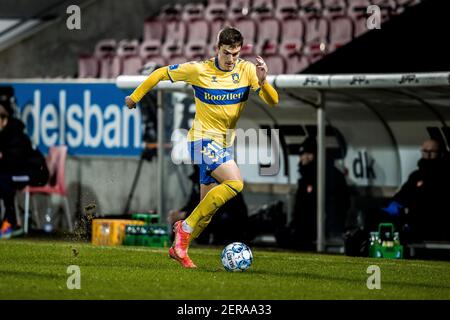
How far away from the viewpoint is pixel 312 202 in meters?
15.6

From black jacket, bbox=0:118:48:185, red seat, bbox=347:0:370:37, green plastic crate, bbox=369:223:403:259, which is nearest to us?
green plastic crate, bbox=369:223:403:259

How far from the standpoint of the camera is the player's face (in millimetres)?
10755

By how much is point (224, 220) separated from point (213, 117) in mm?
4899

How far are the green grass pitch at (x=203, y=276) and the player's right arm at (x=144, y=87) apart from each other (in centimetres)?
154

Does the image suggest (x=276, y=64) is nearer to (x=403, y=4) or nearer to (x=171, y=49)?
(x=403, y=4)

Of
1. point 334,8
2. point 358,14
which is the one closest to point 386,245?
point 358,14

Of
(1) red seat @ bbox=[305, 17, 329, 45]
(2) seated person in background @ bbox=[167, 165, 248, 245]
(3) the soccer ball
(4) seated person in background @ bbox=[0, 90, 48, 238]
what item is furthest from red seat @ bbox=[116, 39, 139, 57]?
(3) the soccer ball

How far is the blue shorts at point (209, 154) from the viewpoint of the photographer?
10.9 metres

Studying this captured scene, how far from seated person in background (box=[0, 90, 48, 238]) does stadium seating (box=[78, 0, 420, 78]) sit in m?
3.54

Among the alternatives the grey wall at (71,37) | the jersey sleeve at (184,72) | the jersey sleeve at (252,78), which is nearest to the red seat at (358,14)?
the grey wall at (71,37)

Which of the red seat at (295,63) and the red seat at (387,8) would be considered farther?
the red seat at (295,63)

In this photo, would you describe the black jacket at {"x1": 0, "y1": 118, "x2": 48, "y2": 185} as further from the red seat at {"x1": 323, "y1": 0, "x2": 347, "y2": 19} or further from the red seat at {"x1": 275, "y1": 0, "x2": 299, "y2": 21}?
the red seat at {"x1": 323, "y1": 0, "x2": 347, "y2": 19}

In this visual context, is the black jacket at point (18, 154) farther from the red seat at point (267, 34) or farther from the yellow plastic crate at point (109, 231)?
the red seat at point (267, 34)

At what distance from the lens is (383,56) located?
14.7m
